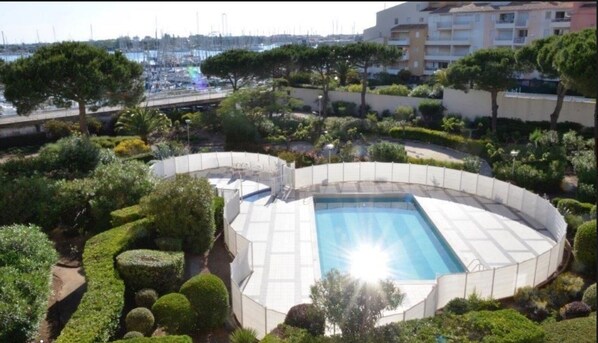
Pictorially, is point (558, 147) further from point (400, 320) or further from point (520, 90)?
point (400, 320)

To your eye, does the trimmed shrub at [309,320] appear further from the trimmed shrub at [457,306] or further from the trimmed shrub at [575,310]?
the trimmed shrub at [575,310]

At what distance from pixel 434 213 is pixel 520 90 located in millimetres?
22050

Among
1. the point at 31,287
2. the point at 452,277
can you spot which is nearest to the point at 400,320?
the point at 452,277

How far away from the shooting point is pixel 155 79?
62938 millimetres

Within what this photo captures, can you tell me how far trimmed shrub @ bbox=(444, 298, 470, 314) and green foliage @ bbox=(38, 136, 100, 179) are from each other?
15.5 meters

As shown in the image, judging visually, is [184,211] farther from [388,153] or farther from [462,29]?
[462,29]

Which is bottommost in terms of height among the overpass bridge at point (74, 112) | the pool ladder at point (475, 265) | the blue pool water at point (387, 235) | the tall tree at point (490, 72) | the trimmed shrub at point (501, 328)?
the blue pool water at point (387, 235)

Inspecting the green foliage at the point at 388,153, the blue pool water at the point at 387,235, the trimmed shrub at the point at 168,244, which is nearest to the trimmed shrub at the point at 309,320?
the blue pool water at the point at 387,235

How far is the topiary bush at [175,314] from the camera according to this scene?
1087cm

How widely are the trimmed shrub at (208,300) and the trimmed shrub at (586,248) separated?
977 centimetres

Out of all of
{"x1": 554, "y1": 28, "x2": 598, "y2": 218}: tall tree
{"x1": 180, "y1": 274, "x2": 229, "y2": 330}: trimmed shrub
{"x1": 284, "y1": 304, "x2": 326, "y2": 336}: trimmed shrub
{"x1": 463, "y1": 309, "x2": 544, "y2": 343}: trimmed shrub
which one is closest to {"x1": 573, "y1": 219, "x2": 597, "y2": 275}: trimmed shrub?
{"x1": 554, "y1": 28, "x2": 598, "y2": 218}: tall tree

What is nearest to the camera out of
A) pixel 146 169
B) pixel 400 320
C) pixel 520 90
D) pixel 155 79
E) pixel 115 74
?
pixel 400 320

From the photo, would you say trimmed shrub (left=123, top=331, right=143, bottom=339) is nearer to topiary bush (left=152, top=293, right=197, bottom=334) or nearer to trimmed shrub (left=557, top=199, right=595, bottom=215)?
topiary bush (left=152, top=293, right=197, bottom=334)

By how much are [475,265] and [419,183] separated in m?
8.00
